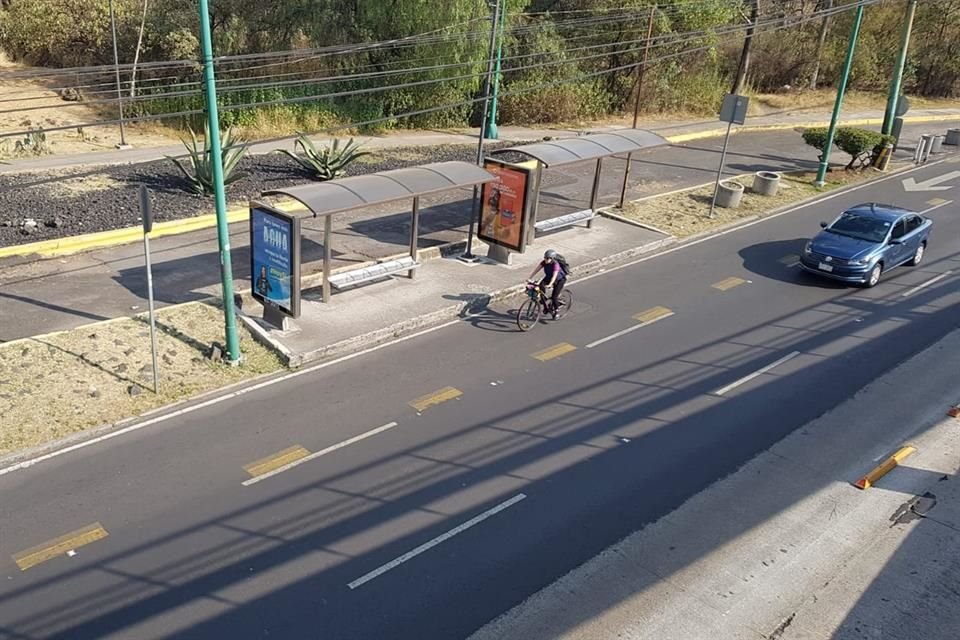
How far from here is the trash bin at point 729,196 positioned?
2399 cm

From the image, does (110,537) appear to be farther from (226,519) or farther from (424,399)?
(424,399)

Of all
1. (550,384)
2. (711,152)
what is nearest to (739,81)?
(711,152)

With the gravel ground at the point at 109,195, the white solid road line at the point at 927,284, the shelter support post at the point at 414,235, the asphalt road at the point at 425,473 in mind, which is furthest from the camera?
the white solid road line at the point at 927,284

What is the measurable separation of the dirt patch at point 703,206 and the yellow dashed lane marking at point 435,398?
10.6 meters

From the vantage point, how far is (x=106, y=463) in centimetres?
1098

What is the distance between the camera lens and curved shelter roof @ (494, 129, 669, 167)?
19344 mm

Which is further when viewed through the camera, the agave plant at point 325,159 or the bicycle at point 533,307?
the agave plant at point 325,159

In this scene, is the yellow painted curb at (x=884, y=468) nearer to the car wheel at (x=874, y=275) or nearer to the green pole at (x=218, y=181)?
the car wheel at (x=874, y=275)

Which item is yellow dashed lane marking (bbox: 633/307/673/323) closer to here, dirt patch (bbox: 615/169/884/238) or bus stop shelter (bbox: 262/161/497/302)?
bus stop shelter (bbox: 262/161/497/302)

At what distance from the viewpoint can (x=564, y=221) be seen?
20484 mm

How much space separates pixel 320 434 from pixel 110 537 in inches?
126

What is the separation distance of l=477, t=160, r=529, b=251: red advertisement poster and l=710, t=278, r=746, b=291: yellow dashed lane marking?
4.65 meters

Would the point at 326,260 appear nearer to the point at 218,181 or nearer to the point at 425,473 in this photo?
the point at 218,181

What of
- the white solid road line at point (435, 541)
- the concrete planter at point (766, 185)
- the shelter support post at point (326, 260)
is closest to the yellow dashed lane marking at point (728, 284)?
the concrete planter at point (766, 185)
